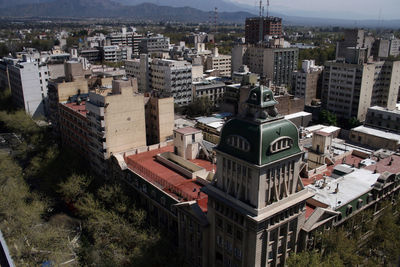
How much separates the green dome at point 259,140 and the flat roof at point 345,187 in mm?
11806

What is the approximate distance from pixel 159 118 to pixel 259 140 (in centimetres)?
3931

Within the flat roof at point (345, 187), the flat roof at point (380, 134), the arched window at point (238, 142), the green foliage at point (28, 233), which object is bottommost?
the green foliage at point (28, 233)

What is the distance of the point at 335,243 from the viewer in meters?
39.8

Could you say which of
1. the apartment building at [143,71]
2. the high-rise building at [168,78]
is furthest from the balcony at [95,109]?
the apartment building at [143,71]

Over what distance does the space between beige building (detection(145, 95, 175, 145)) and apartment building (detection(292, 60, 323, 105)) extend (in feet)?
Result: 207

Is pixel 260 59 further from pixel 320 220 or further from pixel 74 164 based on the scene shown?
pixel 320 220

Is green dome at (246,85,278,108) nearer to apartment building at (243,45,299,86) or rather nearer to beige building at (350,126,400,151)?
beige building at (350,126,400,151)

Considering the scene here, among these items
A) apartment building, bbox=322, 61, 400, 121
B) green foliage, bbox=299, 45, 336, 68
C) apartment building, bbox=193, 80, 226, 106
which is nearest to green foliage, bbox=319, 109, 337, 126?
apartment building, bbox=322, 61, 400, 121

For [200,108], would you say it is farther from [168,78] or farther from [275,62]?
[275,62]

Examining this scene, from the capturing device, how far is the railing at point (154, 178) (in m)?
49.7

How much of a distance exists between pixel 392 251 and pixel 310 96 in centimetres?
8590

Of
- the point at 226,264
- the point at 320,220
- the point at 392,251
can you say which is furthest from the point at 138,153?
the point at 392,251

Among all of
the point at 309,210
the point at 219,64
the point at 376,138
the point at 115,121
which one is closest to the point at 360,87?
the point at 376,138

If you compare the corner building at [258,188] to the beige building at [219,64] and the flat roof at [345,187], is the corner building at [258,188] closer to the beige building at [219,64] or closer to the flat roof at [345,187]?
the flat roof at [345,187]
